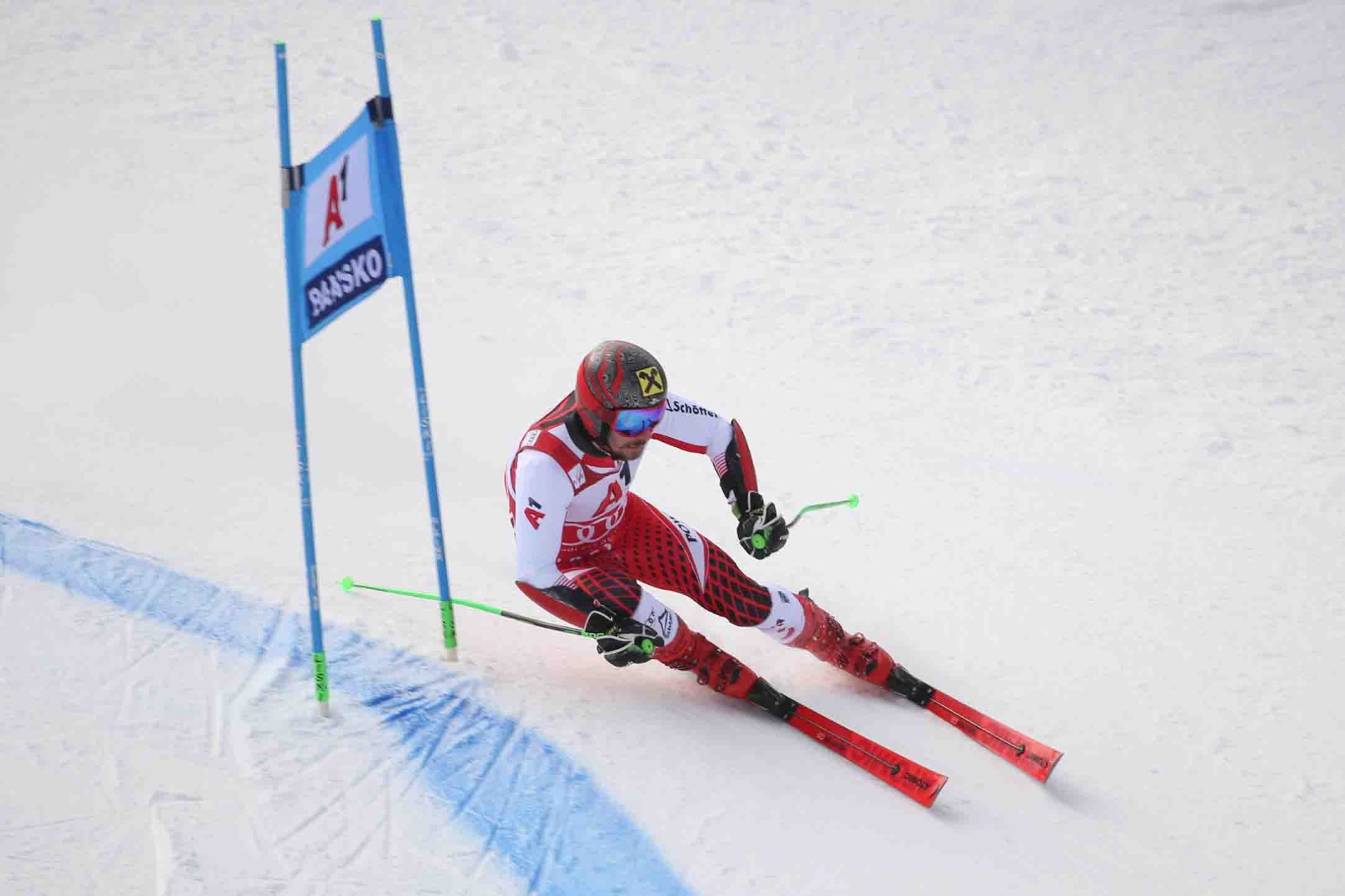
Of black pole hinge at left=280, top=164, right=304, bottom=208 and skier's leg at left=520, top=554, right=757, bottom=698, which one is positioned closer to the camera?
black pole hinge at left=280, top=164, right=304, bottom=208

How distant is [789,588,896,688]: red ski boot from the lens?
4.45 m

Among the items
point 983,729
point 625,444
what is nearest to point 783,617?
point 983,729

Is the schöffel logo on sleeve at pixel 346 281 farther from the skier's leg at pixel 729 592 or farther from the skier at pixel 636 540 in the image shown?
the skier's leg at pixel 729 592

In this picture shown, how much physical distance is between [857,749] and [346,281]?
240 cm

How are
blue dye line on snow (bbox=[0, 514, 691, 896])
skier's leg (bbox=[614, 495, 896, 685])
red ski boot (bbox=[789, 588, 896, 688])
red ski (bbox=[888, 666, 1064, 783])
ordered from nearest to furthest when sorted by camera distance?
blue dye line on snow (bbox=[0, 514, 691, 896]) → red ski (bbox=[888, 666, 1064, 783]) → skier's leg (bbox=[614, 495, 896, 685]) → red ski boot (bbox=[789, 588, 896, 688])


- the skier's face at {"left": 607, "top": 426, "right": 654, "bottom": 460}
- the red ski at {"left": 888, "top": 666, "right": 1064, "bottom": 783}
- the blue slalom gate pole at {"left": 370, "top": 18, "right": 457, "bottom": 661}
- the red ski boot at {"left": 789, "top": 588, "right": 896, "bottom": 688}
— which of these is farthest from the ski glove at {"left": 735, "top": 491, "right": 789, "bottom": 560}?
the blue slalom gate pole at {"left": 370, "top": 18, "right": 457, "bottom": 661}

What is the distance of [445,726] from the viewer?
3.72m

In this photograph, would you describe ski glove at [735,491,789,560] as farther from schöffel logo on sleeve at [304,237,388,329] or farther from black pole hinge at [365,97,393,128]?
black pole hinge at [365,97,393,128]

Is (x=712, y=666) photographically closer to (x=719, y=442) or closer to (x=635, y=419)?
Answer: (x=719, y=442)

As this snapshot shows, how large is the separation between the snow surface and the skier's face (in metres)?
0.92

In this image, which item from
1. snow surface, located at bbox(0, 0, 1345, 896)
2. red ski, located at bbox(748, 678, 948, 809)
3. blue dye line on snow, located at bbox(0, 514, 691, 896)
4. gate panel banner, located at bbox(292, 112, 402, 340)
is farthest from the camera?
red ski, located at bbox(748, 678, 948, 809)

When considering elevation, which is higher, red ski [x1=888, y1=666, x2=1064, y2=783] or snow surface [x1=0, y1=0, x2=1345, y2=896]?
snow surface [x1=0, y1=0, x2=1345, y2=896]

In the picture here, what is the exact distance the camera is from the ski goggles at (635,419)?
12.7ft

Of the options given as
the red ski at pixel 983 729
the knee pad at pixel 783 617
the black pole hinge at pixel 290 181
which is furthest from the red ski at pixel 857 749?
the black pole hinge at pixel 290 181
